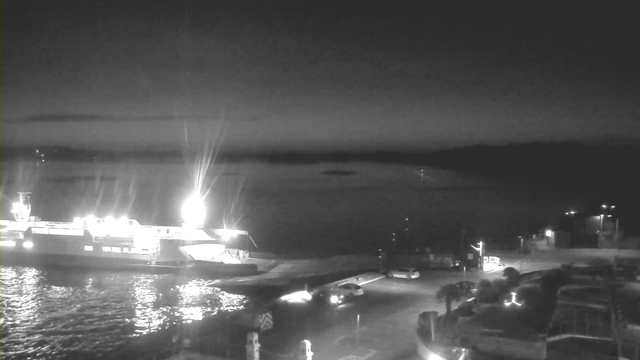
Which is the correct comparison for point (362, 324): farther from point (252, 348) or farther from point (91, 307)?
point (91, 307)

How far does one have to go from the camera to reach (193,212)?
25.0 m

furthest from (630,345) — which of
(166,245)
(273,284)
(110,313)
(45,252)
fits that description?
(45,252)

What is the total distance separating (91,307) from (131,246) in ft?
26.8

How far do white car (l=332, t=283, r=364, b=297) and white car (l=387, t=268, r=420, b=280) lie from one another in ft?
8.94

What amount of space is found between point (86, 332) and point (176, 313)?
268 centimetres

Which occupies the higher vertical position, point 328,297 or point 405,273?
point 405,273

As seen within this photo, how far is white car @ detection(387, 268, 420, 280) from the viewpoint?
49.5 feet

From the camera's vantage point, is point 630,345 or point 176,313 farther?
point 176,313

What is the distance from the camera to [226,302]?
667 inches

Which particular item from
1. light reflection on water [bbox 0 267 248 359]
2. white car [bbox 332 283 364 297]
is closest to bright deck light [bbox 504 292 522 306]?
white car [bbox 332 283 364 297]

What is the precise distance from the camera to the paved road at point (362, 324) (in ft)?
26.4

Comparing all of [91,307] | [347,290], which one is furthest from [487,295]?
[91,307]

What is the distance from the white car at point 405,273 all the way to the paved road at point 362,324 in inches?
24.3

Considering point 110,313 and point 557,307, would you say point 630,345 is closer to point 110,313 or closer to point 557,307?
point 557,307
